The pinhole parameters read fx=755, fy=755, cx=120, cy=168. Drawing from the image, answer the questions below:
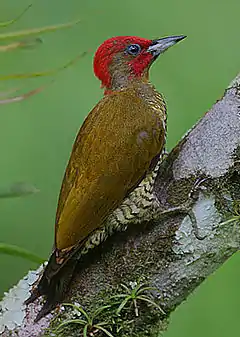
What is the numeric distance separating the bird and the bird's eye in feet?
0.52

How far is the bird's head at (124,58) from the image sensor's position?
194cm

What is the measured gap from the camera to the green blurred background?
2.30 meters

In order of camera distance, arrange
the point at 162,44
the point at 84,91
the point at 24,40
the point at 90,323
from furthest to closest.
A: the point at 84,91 < the point at 162,44 < the point at 24,40 < the point at 90,323

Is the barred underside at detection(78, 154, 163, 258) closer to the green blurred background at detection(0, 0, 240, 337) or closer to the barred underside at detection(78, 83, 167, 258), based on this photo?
the barred underside at detection(78, 83, 167, 258)

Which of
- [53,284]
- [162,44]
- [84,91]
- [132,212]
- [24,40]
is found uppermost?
[84,91]

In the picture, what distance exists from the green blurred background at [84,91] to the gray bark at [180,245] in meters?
0.74

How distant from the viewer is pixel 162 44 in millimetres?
1930

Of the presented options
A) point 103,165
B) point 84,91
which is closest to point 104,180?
point 103,165

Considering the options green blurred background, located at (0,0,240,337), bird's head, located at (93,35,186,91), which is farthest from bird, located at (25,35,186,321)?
green blurred background, located at (0,0,240,337)

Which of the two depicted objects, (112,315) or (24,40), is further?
(24,40)

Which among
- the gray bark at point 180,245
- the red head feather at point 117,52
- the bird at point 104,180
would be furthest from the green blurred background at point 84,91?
the gray bark at point 180,245

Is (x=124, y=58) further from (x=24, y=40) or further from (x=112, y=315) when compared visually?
(x=112, y=315)

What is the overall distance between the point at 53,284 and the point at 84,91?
1.06 m

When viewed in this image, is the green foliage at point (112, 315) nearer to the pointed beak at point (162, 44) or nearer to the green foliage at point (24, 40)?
the green foliage at point (24, 40)
